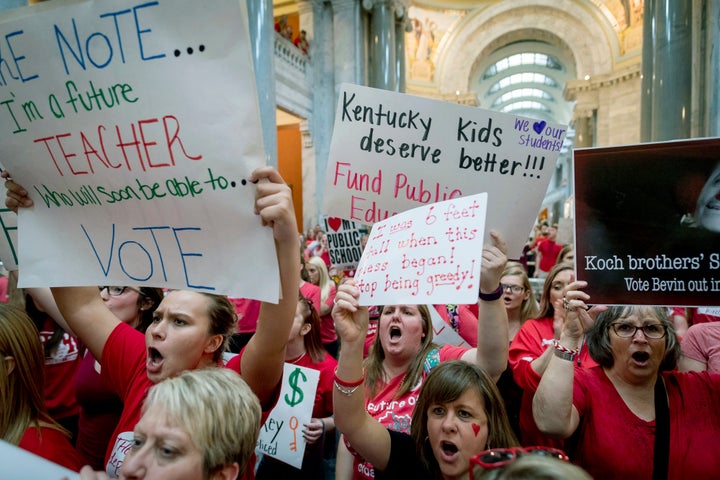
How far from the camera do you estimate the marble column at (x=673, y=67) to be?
6.57 metres

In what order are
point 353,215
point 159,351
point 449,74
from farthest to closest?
point 449,74 < point 353,215 < point 159,351

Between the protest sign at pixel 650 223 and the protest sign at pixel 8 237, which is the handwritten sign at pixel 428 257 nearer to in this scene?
the protest sign at pixel 650 223

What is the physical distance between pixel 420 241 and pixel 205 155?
683mm

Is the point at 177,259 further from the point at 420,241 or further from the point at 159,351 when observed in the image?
the point at 420,241

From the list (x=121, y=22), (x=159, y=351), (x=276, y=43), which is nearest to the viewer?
(x=121, y=22)

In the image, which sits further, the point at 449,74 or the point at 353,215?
the point at 449,74

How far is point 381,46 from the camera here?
46.0 ft

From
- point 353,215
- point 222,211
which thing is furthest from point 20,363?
point 353,215

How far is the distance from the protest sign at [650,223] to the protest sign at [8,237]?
229 centimetres

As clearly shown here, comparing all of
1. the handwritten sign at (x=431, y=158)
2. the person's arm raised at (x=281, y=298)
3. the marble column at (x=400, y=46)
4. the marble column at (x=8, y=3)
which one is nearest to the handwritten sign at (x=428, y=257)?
the person's arm raised at (x=281, y=298)

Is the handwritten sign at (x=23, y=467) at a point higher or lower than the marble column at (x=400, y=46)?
lower

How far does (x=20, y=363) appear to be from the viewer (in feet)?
5.64

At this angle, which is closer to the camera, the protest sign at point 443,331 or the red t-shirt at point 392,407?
the red t-shirt at point 392,407

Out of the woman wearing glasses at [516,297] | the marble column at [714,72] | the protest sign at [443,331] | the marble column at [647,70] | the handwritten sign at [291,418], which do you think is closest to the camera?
the handwritten sign at [291,418]
